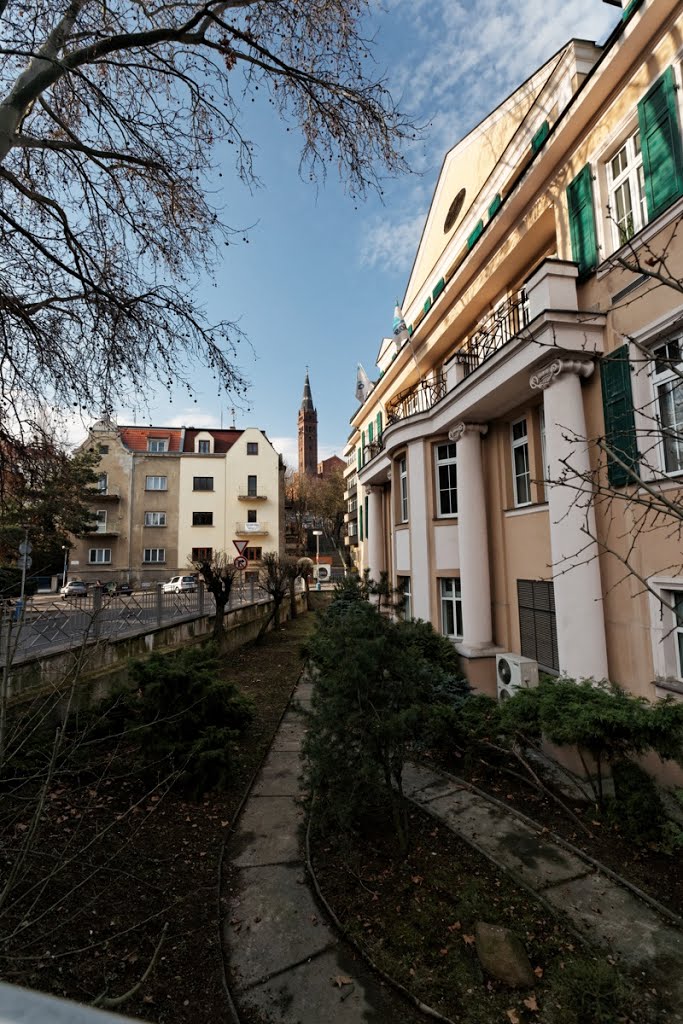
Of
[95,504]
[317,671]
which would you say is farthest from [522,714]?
[95,504]

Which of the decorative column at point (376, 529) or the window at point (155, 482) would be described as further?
the window at point (155, 482)

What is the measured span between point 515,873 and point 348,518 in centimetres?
3374

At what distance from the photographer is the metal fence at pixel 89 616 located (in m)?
5.92

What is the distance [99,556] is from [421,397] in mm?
32862

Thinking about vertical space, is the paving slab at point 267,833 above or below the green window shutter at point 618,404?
below

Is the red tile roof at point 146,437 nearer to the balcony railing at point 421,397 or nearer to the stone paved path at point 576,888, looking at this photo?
the balcony railing at point 421,397

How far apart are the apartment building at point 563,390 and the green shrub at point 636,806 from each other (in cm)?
119

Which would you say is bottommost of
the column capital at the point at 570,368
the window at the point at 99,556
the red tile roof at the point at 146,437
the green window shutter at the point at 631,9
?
the window at the point at 99,556

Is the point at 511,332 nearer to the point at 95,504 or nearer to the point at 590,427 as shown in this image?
the point at 590,427

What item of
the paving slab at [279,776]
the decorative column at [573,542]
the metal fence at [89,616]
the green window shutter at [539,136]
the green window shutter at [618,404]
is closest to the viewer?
the metal fence at [89,616]

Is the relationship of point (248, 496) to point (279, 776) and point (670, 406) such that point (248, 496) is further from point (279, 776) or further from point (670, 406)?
point (670, 406)

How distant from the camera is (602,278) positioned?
23.1 ft

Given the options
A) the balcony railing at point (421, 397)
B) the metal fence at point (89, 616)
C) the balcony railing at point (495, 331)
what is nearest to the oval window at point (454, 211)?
the balcony railing at point (495, 331)

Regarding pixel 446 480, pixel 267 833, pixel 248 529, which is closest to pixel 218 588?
pixel 446 480
